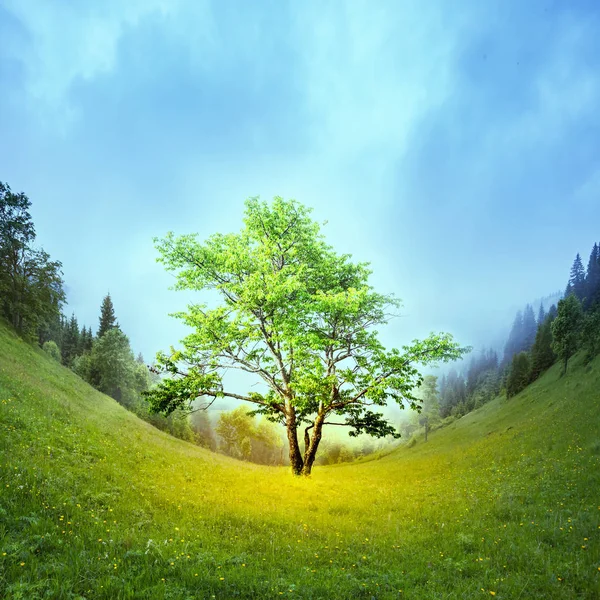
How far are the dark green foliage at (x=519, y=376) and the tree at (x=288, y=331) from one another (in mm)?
68711

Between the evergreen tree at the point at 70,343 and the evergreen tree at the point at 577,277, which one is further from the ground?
the evergreen tree at the point at 577,277

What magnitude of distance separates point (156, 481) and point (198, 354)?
268 inches

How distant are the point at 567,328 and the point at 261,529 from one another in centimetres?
6769

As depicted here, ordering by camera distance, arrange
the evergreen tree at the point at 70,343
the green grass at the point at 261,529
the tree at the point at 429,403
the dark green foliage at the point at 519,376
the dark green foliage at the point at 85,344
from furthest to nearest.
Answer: the evergreen tree at the point at 70,343
the dark green foliage at the point at 85,344
the dark green foliage at the point at 519,376
the tree at the point at 429,403
the green grass at the point at 261,529

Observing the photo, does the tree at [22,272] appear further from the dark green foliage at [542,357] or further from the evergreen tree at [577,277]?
the evergreen tree at [577,277]

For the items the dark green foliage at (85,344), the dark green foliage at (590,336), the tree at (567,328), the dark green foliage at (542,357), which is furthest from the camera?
the dark green foliage at (85,344)

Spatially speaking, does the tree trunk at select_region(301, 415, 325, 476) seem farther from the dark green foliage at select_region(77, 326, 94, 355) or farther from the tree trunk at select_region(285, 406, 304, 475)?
the dark green foliage at select_region(77, 326, 94, 355)

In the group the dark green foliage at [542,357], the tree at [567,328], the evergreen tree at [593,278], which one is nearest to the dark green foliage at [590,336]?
the tree at [567,328]

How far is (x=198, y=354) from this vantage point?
18812 millimetres

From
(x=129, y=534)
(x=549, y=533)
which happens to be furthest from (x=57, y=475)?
(x=549, y=533)

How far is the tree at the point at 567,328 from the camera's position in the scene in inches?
2280

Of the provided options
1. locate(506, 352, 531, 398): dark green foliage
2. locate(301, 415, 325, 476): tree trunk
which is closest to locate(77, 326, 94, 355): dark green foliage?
locate(301, 415, 325, 476): tree trunk

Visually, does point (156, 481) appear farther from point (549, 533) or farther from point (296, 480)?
point (549, 533)

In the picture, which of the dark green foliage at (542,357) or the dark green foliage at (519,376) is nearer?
the dark green foliage at (542,357)
